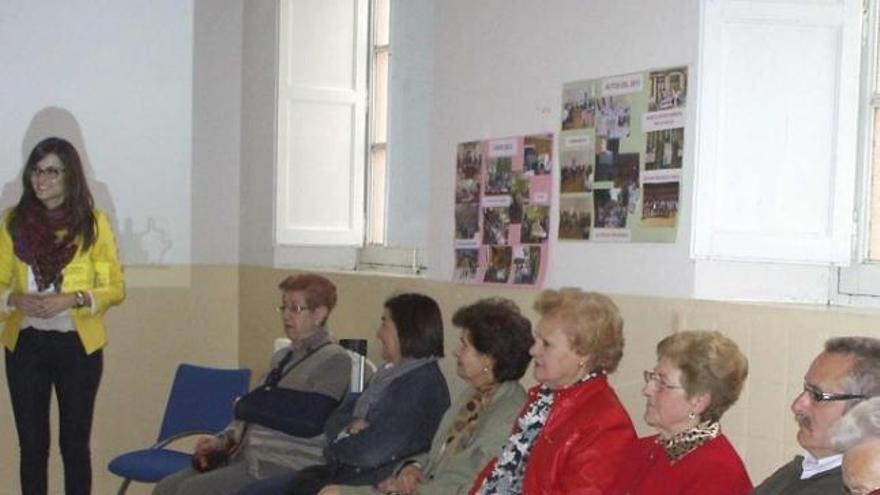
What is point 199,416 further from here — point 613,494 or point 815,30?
point 815,30

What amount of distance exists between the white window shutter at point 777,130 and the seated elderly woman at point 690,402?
28.1 inches

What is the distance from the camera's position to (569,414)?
3504mm

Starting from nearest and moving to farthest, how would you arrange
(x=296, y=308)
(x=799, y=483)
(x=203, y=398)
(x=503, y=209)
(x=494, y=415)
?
(x=799, y=483) → (x=494, y=415) → (x=503, y=209) → (x=296, y=308) → (x=203, y=398)

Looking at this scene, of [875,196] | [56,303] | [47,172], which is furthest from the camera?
[47,172]

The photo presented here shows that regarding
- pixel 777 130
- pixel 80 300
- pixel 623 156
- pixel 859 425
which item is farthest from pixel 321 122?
pixel 859 425

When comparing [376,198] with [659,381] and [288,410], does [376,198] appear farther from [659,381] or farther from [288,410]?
[659,381]

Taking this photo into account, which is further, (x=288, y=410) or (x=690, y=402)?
(x=288, y=410)

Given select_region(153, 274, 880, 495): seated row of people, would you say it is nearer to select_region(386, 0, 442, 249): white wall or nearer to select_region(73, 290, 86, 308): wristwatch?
select_region(73, 290, 86, 308): wristwatch

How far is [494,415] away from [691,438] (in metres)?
0.90

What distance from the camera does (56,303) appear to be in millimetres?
5254

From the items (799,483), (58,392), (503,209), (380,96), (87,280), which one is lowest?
(58,392)

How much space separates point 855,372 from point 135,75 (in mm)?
4829

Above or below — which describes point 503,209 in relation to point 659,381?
above

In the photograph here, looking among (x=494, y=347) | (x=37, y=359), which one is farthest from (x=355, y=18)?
(x=494, y=347)
